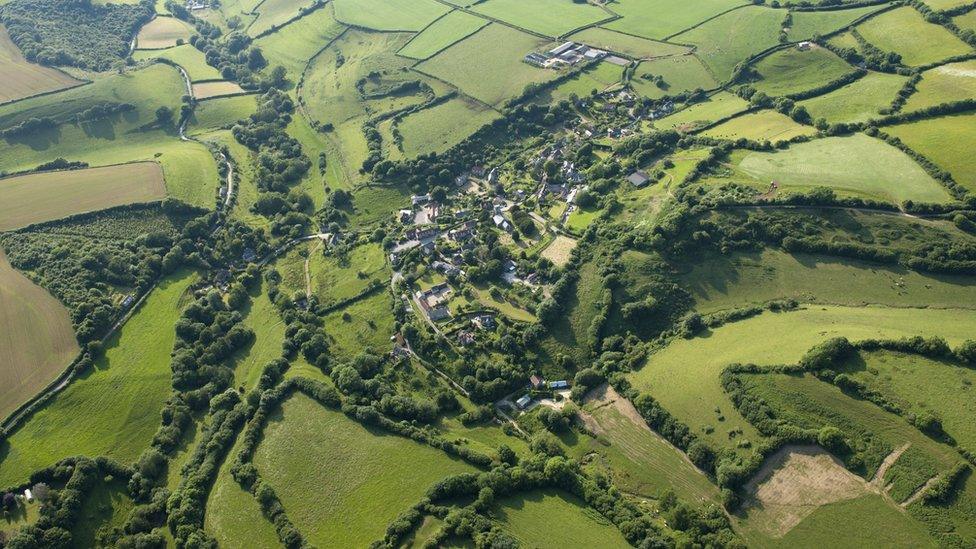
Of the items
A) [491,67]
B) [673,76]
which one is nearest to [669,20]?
[673,76]

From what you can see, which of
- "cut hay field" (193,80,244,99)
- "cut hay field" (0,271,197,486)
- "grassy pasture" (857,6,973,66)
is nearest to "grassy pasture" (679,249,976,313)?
"grassy pasture" (857,6,973,66)

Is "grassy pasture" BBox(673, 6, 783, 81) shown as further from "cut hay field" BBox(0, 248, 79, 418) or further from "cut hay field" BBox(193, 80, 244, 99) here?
"cut hay field" BBox(0, 248, 79, 418)

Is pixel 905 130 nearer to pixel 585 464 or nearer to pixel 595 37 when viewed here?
pixel 595 37

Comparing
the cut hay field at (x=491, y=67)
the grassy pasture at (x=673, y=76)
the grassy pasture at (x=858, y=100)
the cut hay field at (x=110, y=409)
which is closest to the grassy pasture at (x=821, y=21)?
the grassy pasture at (x=858, y=100)

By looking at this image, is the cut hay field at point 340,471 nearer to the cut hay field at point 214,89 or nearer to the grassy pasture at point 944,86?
the cut hay field at point 214,89

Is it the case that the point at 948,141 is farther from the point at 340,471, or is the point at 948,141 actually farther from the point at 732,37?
the point at 340,471

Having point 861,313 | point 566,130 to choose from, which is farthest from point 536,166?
point 861,313
